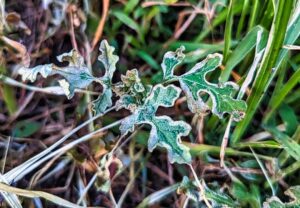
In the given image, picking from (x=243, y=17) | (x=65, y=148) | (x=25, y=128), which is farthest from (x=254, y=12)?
(x=25, y=128)

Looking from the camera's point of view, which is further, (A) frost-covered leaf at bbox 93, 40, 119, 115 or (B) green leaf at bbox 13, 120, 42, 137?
(B) green leaf at bbox 13, 120, 42, 137

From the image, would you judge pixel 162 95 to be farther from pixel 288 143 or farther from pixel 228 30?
pixel 288 143

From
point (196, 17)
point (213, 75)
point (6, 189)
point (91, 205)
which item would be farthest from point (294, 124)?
point (6, 189)

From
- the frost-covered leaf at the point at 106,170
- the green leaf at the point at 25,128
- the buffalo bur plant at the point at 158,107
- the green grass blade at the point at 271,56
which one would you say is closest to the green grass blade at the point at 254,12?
the buffalo bur plant at the point at 158,107

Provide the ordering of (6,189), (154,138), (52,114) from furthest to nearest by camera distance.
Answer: (52,114)
(6,189)
(154,138)

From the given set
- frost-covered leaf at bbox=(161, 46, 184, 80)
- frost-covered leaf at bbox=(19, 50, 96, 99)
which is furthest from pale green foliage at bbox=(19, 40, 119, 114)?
frost-covered leaf at bbox=(161, 46, 184, 80)

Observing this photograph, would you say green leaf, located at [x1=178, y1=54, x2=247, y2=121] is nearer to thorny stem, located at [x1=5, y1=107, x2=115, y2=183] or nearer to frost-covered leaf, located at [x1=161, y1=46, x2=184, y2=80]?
frost-covered leaf, located at [x1=161, y1=46, x2=184, y2=80]

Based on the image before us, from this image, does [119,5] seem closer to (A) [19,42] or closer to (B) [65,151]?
(A) [19,42]
